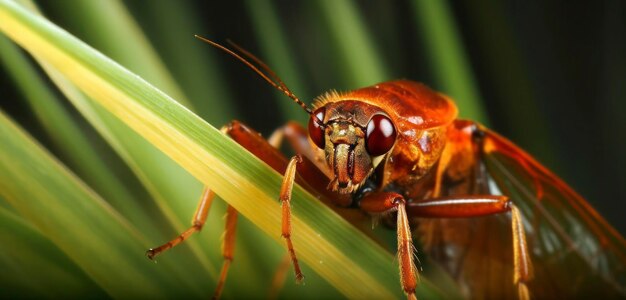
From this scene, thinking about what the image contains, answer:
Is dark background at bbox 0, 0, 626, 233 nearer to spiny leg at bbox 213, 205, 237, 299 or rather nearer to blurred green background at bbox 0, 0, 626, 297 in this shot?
blurred green background at bbox 0, 0, 626, 297

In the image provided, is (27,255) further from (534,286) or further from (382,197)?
(534,286)

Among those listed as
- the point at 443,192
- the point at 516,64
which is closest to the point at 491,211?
the point at 443,192

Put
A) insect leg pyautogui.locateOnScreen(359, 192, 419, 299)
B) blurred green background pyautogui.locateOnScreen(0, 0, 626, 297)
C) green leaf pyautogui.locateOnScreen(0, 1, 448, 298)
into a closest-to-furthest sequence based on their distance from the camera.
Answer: green leaf pyautogui.locateOnScreen(0, 1, 448, 298) → insect leg pyautogui.locateOnScreen(359, 192, 419, 299) → blurred green background pyautogui.locateOnScreen(0, 0, 626, 297)

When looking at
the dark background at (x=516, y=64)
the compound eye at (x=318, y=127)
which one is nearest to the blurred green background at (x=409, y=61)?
the dark background at (x=516, y=64)

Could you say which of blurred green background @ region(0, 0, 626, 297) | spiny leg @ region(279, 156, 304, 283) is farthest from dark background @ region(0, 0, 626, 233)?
spiny leg @ region(279, 156, 304, 283)

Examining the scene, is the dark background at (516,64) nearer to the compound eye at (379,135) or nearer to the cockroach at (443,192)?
the cockroach at (443,192)

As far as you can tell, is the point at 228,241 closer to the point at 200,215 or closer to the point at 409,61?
the point at 200,215
